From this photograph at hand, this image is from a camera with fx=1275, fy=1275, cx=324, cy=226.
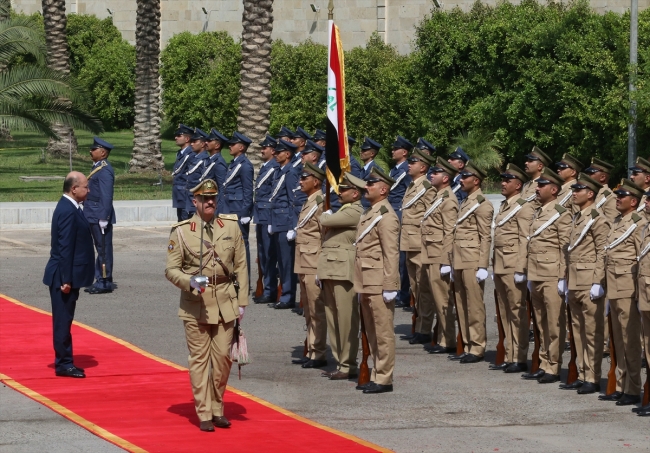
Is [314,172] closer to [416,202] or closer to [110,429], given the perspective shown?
[416,202]

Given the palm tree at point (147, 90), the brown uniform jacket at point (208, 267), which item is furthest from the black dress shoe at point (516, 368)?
the palm tree at point (147, 90)

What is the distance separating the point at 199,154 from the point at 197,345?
8.01 m

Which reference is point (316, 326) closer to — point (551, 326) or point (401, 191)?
point (551, 326)

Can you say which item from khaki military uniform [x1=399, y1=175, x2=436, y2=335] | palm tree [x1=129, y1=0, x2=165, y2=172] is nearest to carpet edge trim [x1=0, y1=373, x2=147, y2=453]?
khaki military uniform [x1=399, y1=175, x2=436, y2=335]

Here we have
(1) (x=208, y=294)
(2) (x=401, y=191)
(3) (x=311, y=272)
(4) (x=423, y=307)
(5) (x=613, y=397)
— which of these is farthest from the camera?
(2) (x=401, y=191)

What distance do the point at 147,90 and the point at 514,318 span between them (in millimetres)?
18993

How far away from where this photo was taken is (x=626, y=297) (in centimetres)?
1063

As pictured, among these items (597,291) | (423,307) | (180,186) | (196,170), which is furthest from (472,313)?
(180,186)

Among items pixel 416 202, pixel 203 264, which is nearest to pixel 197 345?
pixel 203 264

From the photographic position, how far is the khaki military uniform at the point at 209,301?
9461 mm

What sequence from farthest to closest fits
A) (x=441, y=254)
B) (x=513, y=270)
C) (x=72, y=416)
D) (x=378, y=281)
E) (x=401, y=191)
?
(x=401, y=191) < (x=441, y=254) < (x=513, y=270) < (x=378, y=281) < (x=72, y=416)

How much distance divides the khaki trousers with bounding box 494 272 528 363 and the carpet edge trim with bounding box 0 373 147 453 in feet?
14.1

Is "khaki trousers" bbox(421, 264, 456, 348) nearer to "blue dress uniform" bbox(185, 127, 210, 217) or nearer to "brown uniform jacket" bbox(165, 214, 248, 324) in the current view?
"brown uniform jacket" bbox(165, 214, 248, 324)

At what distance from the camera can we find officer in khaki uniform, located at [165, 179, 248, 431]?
946 centimetres
